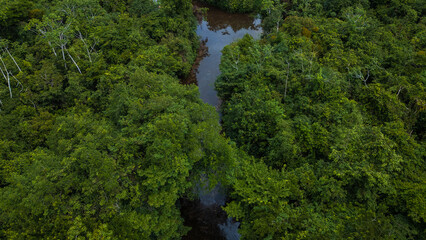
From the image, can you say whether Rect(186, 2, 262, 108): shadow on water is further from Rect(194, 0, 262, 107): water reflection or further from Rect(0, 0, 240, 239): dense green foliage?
Rect(0, 0, 240, 239): dense green foliage

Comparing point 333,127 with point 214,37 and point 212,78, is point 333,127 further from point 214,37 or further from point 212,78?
point 214,37

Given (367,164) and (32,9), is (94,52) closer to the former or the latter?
(32,9)

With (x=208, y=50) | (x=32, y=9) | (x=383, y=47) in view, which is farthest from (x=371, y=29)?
(x=32, y=9)

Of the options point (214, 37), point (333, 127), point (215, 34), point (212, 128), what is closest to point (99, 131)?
point (212, 128)

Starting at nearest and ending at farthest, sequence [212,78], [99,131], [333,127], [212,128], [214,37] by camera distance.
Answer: [99,131], [212,128], [333,127], [212,78], [214,37]

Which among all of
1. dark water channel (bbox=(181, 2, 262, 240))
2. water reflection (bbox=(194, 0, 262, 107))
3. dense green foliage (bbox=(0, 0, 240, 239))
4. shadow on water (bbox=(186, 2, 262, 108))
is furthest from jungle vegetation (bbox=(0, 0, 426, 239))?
water reflection (bbox=(194, 0, 262, 107))

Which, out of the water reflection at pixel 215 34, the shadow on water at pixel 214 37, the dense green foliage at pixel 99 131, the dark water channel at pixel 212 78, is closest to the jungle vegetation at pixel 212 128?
the dense green foliage at pixel 99 131
